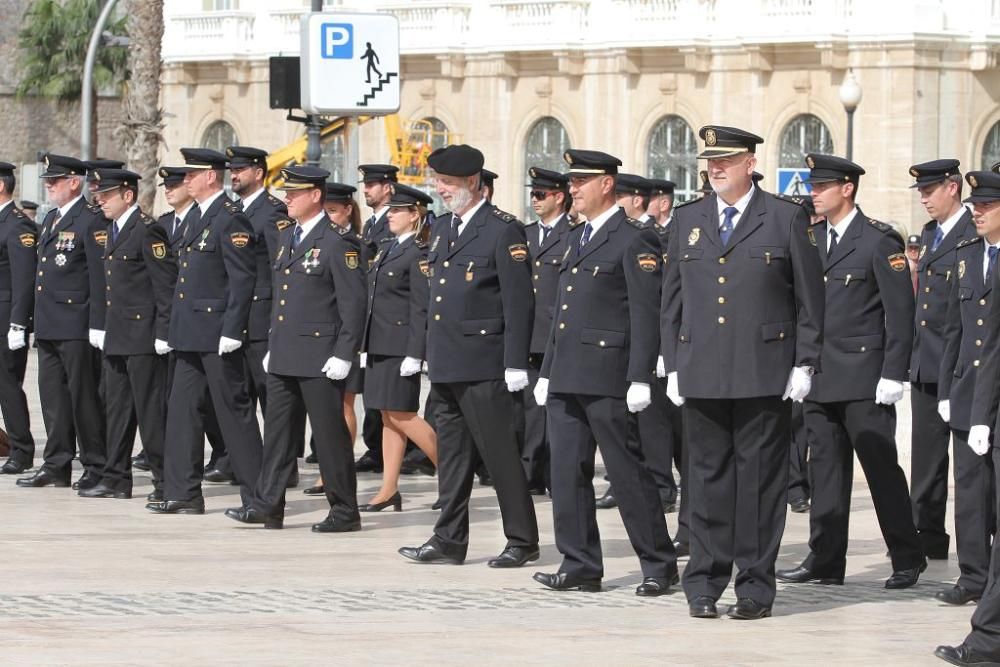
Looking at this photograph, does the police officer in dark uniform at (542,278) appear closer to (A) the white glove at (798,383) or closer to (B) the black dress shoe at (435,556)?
(B) the black dress shoe at (435,556)

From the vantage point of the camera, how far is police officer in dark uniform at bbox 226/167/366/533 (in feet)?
43.2

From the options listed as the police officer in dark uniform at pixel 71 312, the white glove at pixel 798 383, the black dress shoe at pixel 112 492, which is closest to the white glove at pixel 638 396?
the white glove at pixel 798 383

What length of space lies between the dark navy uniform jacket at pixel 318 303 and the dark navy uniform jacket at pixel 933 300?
9.95 ft

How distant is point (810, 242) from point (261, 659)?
10.3ft

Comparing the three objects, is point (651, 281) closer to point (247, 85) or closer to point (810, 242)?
point (810, 242)

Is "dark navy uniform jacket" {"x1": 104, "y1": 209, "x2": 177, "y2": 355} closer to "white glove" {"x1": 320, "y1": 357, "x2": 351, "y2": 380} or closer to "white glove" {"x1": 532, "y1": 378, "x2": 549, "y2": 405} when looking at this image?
"white glove" {"x1": 320, "y1": 357, "x2": 351, "y2": 380}

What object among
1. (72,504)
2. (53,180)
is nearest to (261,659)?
→ (72,504)

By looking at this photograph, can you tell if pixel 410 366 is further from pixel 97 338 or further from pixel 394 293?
pixel 97 338

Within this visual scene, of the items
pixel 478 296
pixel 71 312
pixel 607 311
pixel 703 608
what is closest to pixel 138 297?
pixel 71 312

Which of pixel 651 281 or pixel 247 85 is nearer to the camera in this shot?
pixel 651 281

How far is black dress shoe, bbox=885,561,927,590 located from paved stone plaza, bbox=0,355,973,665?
0.41ft

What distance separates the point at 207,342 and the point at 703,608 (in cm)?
440

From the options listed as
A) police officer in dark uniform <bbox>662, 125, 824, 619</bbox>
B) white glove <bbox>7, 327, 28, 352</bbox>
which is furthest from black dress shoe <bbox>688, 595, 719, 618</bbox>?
white glove <bbox>7, 327, 28, 352</bbox>

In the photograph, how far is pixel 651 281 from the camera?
36.4ft
